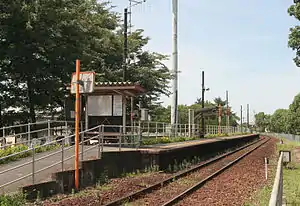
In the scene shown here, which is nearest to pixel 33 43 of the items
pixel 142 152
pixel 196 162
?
pixel 142 152

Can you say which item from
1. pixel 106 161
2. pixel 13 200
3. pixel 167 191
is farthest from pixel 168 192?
pixel 13 200

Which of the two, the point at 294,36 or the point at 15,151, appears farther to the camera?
the point at 294,36

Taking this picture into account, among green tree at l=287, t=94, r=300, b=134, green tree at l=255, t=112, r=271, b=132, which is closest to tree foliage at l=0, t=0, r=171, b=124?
green tree at l=287, t=94, r=300, b=134

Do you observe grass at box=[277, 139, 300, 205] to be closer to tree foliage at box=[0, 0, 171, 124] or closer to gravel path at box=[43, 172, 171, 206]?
gravel path at box=[43, 172, 171, 206]

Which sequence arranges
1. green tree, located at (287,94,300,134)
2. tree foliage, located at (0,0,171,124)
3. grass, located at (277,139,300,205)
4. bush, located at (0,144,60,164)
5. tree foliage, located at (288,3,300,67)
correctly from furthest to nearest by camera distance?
green tree, located at (287,94,300,134)
tree foliage, located at (288,3,300,67)
tree foliage, located at (0,0,171,124)
bush, located at (0,144,60,164)
grass, located at (277,139,300,205)

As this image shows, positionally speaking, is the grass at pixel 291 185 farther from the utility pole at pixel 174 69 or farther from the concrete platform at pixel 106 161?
the utility pole at pixel 174 69

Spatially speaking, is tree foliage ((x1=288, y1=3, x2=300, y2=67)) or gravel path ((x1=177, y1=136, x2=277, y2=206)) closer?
gravel path ((x1=177, y1=136, x2=277, y2=206))

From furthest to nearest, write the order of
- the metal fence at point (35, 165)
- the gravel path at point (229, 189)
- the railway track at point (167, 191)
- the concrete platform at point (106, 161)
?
the gravel path at point (229, 189)
the concrete platform at point (106, 161)
the railway track at point (167, 191)
the metal fence at point (35, 165)

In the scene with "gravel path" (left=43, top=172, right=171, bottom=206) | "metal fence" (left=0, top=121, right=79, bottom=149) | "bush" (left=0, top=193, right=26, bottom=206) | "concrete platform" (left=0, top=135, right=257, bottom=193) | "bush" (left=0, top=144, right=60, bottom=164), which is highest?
"metal fence" (left=0, top=121, right=79, bottom=149)

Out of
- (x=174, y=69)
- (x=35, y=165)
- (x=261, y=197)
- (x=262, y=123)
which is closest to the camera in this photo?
(x=261, y=197)

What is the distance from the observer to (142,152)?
15141 millimetres

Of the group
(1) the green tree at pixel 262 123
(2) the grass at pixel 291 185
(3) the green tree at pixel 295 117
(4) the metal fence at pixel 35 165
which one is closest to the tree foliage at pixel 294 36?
(2) the grass at pixel 291 185

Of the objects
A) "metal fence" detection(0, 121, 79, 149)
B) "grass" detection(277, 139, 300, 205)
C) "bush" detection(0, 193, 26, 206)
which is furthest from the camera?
"metal fence" detection(0, 121, 79, 149)

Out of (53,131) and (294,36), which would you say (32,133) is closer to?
(53,131)
